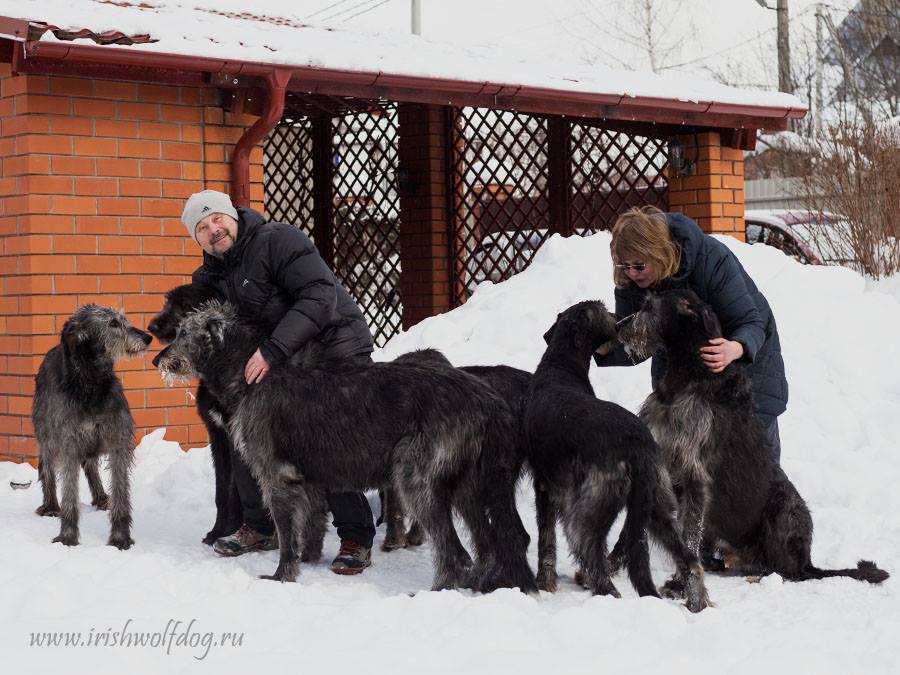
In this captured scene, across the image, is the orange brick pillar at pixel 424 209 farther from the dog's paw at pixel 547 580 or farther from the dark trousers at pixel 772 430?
the dog's paw at pixel 547 580

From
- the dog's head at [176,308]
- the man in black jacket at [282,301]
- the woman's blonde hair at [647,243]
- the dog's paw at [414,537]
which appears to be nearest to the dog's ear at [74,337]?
the dog's head at [176,308]

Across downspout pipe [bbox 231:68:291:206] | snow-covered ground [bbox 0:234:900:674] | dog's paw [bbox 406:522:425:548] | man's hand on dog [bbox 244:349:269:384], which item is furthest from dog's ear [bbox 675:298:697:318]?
downspout pipe [bbox 231:68:291:206]

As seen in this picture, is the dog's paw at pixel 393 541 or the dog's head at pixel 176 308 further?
the dog's paw at pixel 393 541

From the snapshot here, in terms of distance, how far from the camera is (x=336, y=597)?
5297 millimetres

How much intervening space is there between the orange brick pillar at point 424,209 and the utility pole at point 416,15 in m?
17.5

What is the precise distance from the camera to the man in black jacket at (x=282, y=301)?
5.76 m

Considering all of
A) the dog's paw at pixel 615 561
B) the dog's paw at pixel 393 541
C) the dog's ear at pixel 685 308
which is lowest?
the dog's paw at pixel 393 541

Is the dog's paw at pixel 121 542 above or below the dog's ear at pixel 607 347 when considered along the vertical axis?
below

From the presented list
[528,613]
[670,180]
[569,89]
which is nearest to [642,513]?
[528,613]

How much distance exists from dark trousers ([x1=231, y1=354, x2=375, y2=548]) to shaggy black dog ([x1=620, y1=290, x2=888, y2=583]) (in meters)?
1.58

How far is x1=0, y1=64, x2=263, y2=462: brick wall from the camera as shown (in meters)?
8.20

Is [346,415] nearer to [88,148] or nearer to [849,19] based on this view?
[88,148]

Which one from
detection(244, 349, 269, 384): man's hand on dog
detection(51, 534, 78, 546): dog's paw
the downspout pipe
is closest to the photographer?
detection(244, 349, 269, 384): man's hand on dog

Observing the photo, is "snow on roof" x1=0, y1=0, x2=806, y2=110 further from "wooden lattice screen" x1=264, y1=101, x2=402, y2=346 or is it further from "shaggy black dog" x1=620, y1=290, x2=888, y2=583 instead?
"shaggy black dog" x1=620, y1=290, x2=888, y2=583
